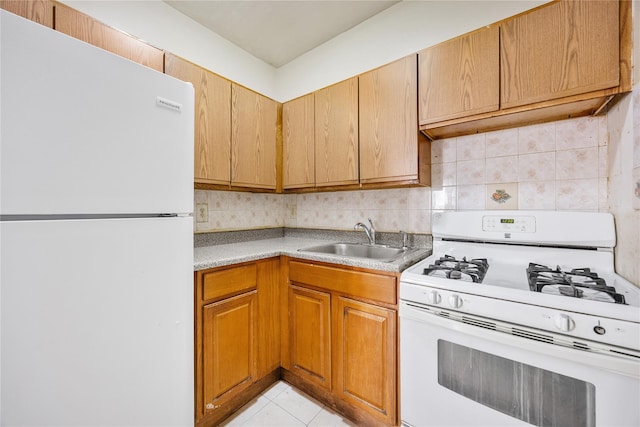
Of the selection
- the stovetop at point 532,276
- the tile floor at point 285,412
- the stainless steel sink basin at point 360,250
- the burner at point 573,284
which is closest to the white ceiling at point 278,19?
the stovetop at point 532,276

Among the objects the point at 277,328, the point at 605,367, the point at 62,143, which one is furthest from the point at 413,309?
the point at 62,143

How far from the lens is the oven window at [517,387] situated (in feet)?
2.81

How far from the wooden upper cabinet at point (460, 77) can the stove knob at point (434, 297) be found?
0.93 metres

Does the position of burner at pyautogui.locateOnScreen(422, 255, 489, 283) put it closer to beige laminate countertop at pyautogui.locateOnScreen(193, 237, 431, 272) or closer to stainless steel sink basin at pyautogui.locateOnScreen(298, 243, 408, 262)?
beige laminate countertop at pyautogui.locateOnScreen(193, 237, 431, 272)

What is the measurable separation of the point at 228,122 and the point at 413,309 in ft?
5.10

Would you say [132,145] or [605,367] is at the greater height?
[132,145]

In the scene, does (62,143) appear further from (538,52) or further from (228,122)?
(538,52)

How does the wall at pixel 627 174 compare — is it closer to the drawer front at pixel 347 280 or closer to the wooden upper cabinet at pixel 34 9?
the drawer front at pixel 347 280

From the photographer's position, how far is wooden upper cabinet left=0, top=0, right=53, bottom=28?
1.02m

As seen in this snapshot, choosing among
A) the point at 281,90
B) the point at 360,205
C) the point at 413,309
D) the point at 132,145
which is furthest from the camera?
the point at 281,90

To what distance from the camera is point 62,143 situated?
77 cm

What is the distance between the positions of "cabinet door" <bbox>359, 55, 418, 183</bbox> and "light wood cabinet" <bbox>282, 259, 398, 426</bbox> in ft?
2.18

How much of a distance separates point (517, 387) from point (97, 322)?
147 cm

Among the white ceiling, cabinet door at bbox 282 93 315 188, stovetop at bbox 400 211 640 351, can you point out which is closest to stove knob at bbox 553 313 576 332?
stovetop at bbox 400 211 640 351
